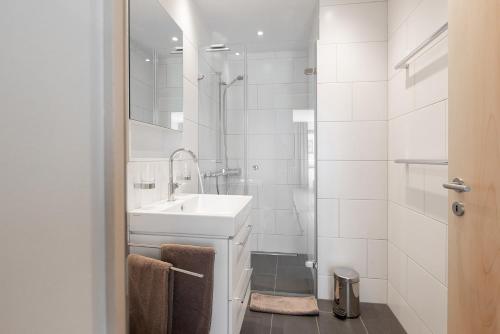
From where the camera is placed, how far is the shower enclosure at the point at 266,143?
2406 millimetres

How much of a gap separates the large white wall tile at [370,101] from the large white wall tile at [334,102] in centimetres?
5

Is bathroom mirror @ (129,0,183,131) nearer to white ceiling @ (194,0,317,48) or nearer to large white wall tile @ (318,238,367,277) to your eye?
white ceiling @ (194,0,317,48)

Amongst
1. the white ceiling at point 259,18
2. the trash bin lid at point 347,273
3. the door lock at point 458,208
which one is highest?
the white ceiling at point 259,18

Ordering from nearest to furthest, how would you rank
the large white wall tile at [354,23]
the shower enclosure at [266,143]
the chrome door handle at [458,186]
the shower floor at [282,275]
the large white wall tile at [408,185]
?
the chrome door handle at [458,186]
the large white wall tile at [408,185]
the large white wall tile at [354,23]
the shower floor at [282,275]
the shower enclosure at [266,143]

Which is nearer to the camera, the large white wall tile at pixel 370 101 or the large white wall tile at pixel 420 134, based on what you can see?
the large white wall tile at pixel 420 134

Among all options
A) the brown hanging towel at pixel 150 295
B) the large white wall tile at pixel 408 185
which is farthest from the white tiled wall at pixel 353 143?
the brown hanging towel at pixel 150 295

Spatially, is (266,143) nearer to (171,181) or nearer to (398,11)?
(171,181)

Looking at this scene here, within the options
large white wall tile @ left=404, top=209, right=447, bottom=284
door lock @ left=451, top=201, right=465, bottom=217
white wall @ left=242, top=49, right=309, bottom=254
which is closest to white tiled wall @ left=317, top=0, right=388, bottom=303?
white wall @ left=242, top=49, right=309, bottom=254

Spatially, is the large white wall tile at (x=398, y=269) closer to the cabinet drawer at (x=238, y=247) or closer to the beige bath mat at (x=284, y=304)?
the beige bath mat at (x=284, y=304)

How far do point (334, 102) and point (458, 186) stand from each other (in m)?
1.35

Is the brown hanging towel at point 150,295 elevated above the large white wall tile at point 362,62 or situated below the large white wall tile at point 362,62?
below

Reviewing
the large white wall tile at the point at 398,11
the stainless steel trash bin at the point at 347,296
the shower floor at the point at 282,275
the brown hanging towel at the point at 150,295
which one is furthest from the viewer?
the shower floor at the point at 282,275

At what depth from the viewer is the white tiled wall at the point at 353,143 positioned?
2.09 metres

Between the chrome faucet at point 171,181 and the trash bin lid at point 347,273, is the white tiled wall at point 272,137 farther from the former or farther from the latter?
the chrome faucet at point 171,181
